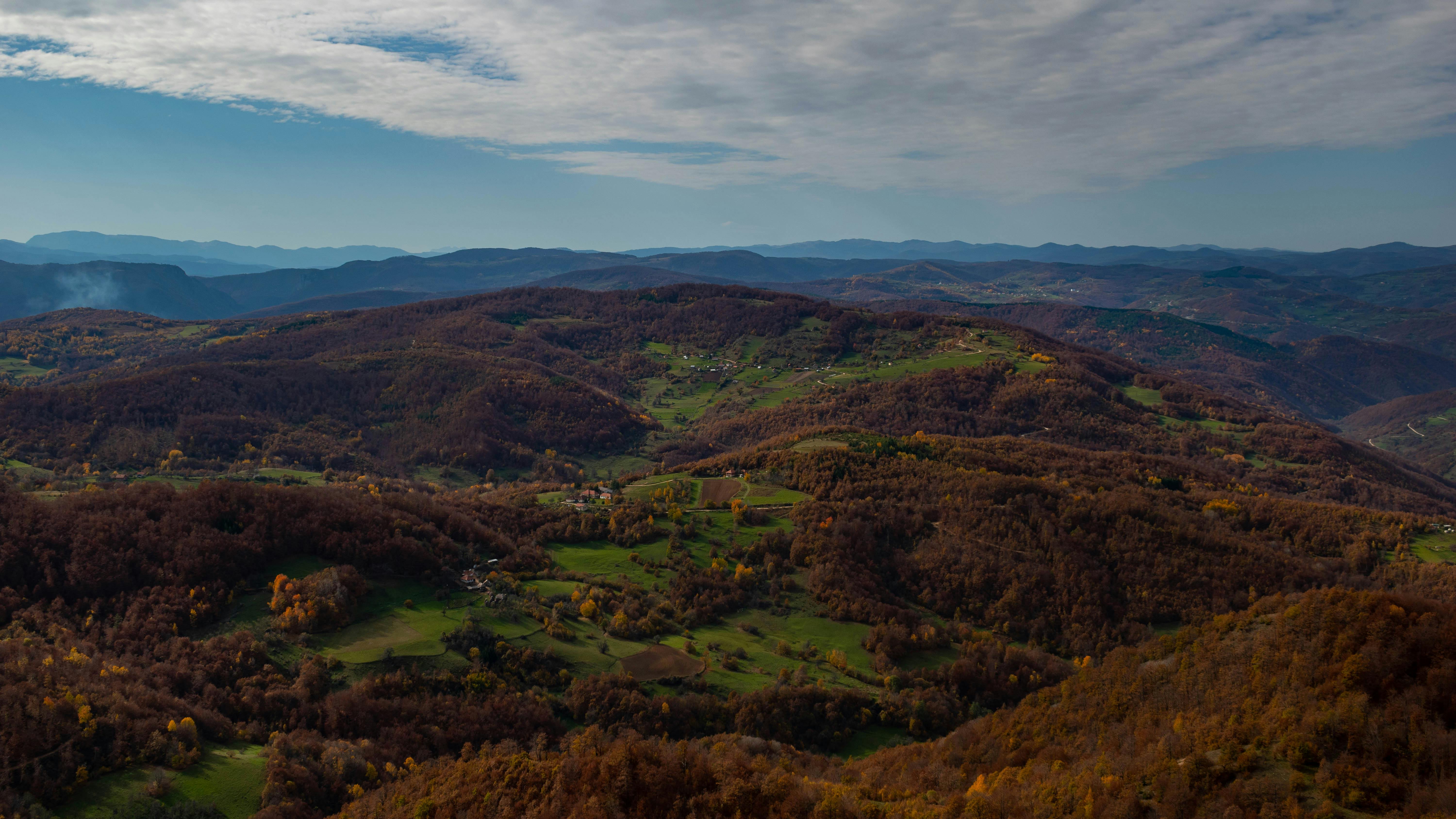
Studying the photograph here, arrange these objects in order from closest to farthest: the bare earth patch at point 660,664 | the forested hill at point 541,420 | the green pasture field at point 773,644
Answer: the bare earth patch at point 660,664 → the green pasture field at point 773,644 → the forested hill at point 541,420

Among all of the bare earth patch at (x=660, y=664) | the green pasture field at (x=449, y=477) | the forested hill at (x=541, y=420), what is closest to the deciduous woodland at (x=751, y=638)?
the bare earth patch at (x=660, y=664)

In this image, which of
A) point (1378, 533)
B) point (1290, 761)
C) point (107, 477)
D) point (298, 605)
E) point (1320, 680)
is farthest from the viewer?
point (107, 477)

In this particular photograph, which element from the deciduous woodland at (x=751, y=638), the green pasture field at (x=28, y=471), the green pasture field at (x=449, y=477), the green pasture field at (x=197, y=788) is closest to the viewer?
the deciduous woodland at (x=751, y=638)

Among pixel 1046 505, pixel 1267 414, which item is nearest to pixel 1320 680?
pixel 1046 505

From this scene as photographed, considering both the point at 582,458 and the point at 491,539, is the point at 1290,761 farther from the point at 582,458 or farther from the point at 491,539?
the point at 582,458

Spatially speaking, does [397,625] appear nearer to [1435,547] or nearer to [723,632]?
[723,632]

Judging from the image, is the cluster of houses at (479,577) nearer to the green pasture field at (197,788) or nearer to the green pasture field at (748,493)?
the green pasture field at (197,788)

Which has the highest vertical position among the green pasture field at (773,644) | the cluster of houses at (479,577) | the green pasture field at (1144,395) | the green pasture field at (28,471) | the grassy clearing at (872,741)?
the green pasture field at (1144,395)
